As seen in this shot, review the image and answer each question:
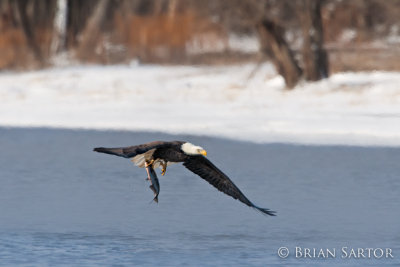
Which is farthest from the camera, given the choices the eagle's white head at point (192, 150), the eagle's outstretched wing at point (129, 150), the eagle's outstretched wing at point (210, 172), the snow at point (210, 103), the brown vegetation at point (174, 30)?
the brown vegetation at point (174, 30)

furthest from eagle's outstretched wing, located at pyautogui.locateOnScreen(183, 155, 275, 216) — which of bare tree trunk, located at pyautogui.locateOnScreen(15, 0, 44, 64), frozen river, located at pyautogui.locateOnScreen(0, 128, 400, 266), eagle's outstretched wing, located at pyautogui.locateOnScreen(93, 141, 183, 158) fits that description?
bare tree trunk, located at pyautogui.locateOnScreen(15, 0, 44, 64)

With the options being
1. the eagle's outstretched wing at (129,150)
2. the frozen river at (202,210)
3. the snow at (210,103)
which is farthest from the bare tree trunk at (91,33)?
the eagle's outstretched wing at (129,150)

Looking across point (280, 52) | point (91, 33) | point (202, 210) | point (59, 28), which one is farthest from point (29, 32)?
point (202, 210)

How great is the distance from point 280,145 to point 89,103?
845 centimetres

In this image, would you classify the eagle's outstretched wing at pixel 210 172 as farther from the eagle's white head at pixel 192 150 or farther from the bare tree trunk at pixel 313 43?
the bare tree trunk at pixel 313 43

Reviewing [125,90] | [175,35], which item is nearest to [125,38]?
[175,35]

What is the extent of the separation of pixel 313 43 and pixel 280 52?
724 millimetres

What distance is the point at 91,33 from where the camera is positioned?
107 ft

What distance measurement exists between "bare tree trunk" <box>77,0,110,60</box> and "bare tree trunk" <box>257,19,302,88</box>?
8.96m

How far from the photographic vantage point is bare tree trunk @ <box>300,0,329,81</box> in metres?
23.3

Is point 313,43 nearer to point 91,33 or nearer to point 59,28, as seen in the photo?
point 91,33

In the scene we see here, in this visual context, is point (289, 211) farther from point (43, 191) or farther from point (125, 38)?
point (125, 38)

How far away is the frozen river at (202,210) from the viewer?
328 inches

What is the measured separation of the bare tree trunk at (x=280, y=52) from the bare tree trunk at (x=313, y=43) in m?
0.27
